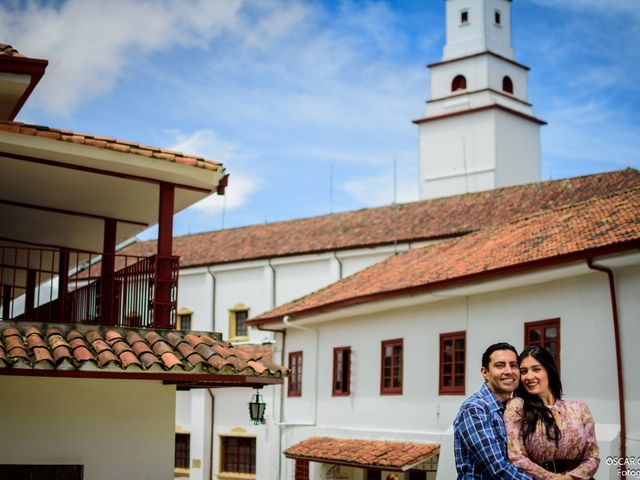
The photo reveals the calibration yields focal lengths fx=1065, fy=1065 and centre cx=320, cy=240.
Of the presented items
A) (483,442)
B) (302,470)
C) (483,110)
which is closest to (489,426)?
(483,442)

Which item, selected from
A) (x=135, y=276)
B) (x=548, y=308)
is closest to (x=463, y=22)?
(x=548, y=308)

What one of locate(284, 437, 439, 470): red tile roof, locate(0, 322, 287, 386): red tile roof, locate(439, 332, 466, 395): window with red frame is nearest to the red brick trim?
locate(284, 437, 439, 470): red tile roof

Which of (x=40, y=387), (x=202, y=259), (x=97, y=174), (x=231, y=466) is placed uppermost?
(x=202, y=259)

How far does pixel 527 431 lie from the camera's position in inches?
238

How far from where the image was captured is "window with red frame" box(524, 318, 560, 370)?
18.2m

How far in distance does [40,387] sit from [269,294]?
24.1 m

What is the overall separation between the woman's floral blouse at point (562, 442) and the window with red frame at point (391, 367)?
1673 centimetres

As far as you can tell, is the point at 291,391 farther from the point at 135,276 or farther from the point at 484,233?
the point at 135,276

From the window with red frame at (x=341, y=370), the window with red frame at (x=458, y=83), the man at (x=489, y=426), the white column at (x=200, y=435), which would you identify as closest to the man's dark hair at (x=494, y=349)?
the man at (x=489, y=426)

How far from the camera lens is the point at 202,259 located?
38344mm

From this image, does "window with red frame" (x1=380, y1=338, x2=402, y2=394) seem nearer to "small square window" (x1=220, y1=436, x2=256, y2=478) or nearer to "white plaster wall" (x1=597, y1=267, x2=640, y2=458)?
"white plaster wall" (x1=597, y1=267, x2=640, y2=458)

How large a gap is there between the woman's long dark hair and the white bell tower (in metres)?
38.9

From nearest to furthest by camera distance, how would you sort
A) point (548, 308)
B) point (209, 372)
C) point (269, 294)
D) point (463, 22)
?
1. point (209, 372)
2. point (548, 308)
3. point (269, 294)
4. point (463, 22)

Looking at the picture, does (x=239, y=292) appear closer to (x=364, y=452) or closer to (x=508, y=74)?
(x=364, y=452)
